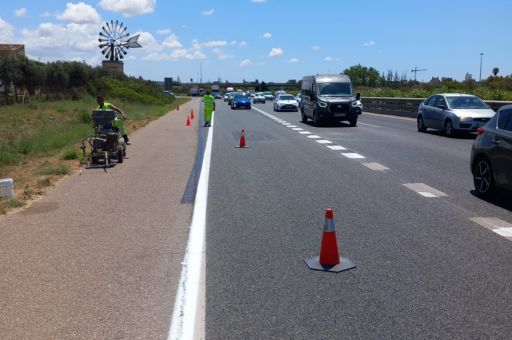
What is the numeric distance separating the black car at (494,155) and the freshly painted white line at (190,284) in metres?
4.64

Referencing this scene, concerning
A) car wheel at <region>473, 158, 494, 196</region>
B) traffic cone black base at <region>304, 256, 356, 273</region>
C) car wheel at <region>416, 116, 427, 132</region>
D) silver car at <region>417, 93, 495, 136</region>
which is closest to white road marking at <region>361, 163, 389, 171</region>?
car wheel at <region>473, 158, 494, 196</region>

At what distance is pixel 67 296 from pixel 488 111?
1985 centimetres

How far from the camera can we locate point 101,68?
76.8 meters

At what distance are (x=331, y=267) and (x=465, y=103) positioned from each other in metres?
18.4

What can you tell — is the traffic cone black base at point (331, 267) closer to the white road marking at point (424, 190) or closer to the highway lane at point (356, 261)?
the highway lane at point (356, 261)

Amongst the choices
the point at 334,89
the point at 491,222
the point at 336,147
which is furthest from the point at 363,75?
the point at 491,222

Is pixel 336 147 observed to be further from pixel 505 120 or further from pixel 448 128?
pixel 505 120

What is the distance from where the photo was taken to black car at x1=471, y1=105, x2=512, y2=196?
A: 30.8 ft

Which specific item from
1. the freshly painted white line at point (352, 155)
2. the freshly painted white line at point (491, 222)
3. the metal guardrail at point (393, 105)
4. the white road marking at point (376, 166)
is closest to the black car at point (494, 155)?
the freshly painted white line at point (491, 222)

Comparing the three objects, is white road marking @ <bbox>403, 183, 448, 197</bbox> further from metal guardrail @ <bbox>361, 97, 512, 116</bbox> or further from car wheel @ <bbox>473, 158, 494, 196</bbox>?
metal guardrail @ <bbox>361, 97, 512, 116</bbox>

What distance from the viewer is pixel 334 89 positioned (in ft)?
96.2

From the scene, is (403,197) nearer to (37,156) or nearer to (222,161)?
(222,161)

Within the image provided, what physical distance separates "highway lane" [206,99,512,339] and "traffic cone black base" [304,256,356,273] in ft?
0.30

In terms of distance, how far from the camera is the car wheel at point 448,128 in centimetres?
2226
